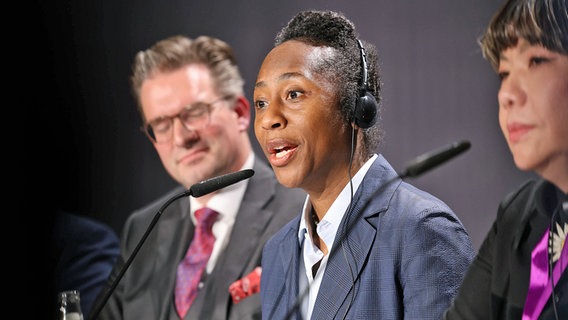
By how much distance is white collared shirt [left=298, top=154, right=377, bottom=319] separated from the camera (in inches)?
83.0

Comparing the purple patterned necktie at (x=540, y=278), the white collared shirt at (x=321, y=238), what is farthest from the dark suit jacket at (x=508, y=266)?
the white collared shirt at (x=321, y=238)

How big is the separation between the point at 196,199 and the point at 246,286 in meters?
0.38

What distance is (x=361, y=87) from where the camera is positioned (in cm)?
213

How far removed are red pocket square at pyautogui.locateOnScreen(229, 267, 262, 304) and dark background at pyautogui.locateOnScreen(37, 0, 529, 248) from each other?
19.6 inches

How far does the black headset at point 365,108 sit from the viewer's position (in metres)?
2.09

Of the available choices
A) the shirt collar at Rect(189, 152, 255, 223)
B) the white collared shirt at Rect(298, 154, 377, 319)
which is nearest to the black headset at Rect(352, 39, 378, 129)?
the white collared shirt at Rect(298, 154, 377, 319)

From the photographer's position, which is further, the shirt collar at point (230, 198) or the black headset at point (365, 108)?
the shirt collar at point (230, 198)

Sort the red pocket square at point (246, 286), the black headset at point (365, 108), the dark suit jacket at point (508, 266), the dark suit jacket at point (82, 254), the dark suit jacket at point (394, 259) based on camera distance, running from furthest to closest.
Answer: the dark suit jacket at point (82, 254), the red pocket square at point (246, 286), the black headset at point (365, 108), the dark suit jacket at point (394, 259), the dark suit jacket at point (508, 266)

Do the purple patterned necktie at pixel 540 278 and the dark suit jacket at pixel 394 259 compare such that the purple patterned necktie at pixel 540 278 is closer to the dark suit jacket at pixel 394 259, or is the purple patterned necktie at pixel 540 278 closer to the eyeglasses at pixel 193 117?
the dark suit jacket at pixel 394 259

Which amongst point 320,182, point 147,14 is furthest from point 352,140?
point 147,14

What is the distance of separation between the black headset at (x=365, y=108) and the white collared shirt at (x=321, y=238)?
0.11 meters

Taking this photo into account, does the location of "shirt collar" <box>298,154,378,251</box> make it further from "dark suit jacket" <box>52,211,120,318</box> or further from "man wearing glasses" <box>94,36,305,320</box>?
"dark suit jacket" <box>52,211,120,318</box>

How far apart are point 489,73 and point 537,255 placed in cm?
56

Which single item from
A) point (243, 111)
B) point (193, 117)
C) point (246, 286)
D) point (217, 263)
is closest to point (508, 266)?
point (246, 286)
